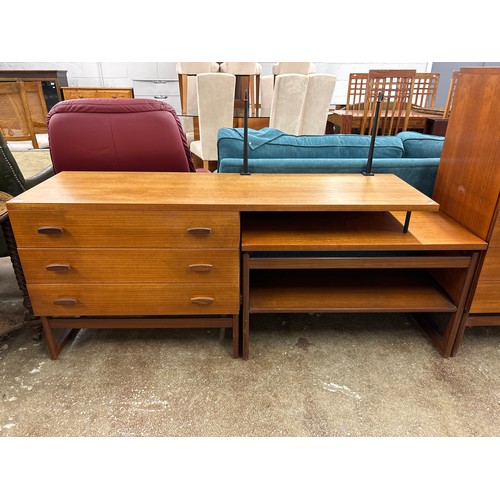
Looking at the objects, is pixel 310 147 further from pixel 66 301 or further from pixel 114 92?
pixel 114 92

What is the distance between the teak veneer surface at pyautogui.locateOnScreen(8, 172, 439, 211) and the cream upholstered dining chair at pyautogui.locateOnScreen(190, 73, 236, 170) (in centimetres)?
167

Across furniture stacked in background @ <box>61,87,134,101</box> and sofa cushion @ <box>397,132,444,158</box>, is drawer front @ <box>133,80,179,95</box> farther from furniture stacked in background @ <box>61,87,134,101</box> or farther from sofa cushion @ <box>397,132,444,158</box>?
sofa cushion @ <box>397,132,444,158</box>

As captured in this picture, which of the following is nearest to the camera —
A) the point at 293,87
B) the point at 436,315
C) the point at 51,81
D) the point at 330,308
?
the point at 330,308

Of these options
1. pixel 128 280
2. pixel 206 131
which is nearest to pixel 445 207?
pixel 128 280

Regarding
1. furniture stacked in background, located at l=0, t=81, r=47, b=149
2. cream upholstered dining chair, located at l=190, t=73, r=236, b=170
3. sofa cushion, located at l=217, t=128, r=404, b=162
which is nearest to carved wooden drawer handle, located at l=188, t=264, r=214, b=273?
sofa cushion, located at l=217, t=128, r=404, b=162

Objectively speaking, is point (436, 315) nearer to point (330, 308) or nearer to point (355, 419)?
point (330, 308)

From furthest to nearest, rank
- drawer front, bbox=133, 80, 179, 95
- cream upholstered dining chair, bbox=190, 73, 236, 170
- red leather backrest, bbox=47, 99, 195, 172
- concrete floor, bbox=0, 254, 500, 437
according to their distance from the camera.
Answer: drawer front, bbox=133, 80, 179, 95, cream upholstered dining chair, bbox=190, 73, 236, 170, red leather backrest, bbox=47, 99, 195, 172, concrete floor, bbox=0, 254, 500, 437

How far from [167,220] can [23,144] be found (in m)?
5.04

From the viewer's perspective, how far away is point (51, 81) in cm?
513

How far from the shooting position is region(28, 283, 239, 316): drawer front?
1.54 meters

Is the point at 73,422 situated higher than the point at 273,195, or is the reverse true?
the point at 273,195

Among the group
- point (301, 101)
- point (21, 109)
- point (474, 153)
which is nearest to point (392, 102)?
point (301, 101)

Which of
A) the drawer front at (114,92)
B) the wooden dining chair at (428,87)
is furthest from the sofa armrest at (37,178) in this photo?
the drawer front at (114,92)

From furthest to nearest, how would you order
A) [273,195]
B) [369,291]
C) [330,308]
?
1. [369,291]
2. [330,308]
3. [273,195]
